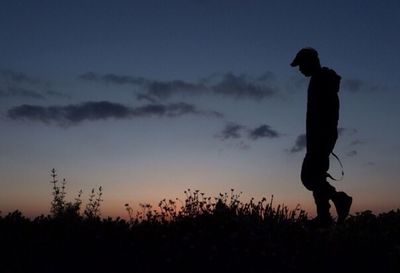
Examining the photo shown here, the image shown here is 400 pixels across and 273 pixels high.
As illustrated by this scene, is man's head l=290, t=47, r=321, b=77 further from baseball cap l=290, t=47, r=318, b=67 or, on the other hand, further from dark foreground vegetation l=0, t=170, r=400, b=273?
dark foreground vegetation l=0, t=170, r=400, b=273

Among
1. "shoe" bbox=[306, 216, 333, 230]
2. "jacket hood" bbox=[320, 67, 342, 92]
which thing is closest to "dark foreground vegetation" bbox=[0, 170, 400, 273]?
"shoe" bbox=[306, 216, 333, 230]

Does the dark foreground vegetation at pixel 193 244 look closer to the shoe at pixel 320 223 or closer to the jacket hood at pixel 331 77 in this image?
the shoe at pixel 320 223

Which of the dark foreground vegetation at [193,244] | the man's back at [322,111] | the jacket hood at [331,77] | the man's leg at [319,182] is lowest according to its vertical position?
the dark foreground vegetation at [193,244]

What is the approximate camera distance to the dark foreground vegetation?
8398mm

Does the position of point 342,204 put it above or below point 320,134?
below

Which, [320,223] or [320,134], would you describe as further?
[320,223]

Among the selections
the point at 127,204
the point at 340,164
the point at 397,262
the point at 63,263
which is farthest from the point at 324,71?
the point at 63,263

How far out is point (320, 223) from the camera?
1051 cm

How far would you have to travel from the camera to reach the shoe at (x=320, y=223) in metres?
10.5

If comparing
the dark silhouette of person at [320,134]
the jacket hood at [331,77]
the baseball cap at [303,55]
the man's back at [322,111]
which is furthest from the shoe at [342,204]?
the baseball cap at [303,55]

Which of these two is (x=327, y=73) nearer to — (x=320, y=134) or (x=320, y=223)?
(x=320, y=134)

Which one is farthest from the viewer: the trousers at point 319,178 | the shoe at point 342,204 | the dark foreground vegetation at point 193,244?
the shoe at point 342,204

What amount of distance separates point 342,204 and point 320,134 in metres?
1.34

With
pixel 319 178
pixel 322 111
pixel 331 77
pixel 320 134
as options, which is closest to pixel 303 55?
pixel 331 77
